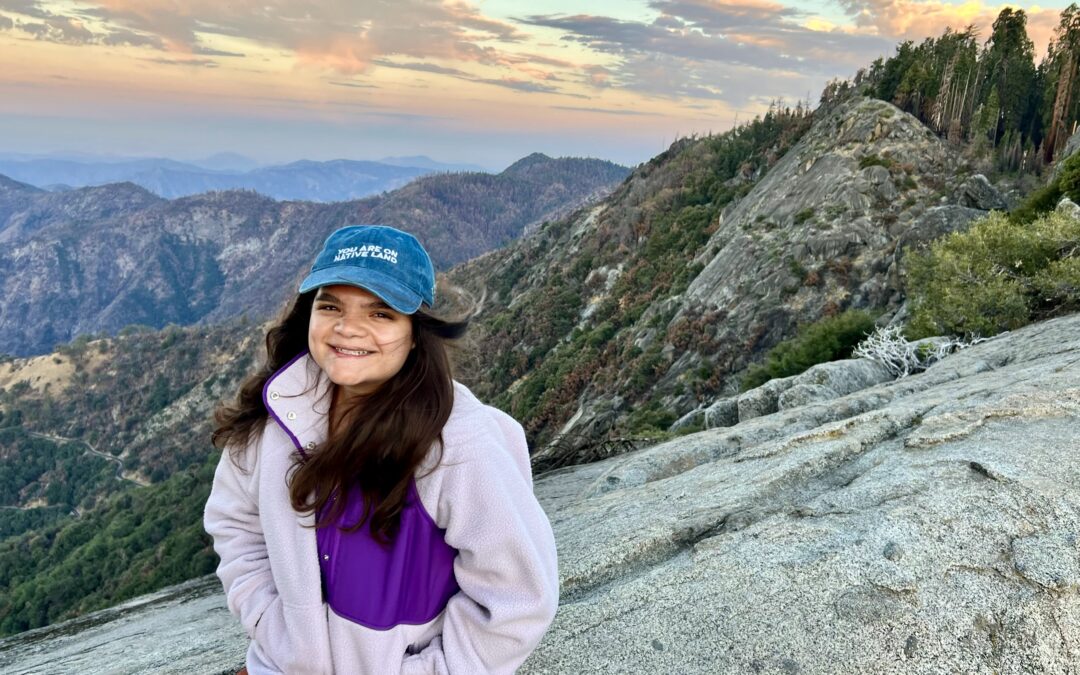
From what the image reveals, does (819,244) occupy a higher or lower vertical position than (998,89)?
lower

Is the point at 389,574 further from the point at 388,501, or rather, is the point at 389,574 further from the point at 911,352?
the point at 911,352

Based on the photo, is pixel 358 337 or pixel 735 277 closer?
pixel 358 337

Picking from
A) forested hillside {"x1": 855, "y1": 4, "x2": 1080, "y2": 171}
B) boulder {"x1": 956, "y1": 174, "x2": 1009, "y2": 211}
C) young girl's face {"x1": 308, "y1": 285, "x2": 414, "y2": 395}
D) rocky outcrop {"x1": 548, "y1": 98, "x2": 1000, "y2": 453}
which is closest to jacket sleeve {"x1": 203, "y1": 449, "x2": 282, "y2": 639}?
young girl's face {"x1": 308, "y1": 285, "x2": 414, "y2": 395}

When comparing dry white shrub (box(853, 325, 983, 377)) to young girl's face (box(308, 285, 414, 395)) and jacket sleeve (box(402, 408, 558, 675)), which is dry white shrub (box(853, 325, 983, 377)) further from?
young girl's face (box(308, 285, 414, 395))

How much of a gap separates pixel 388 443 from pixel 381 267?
74cm

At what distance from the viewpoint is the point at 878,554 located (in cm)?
412

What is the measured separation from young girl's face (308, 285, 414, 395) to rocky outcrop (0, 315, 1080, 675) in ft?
7.58

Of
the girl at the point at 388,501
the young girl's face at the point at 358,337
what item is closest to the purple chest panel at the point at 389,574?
the girl at the point at 388,501

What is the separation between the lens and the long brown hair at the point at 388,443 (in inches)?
98.2

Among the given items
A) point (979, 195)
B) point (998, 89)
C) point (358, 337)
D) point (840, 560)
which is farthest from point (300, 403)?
point (998, 89)

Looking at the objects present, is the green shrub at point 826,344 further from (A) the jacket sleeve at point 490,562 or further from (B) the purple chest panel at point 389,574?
(B) the purple chest panel at point 389,574

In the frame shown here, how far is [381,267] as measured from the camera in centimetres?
261

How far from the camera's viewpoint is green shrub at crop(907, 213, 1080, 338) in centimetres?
1199

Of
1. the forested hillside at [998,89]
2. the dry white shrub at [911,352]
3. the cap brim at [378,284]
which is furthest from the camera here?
the forested hillside at [998,89]
